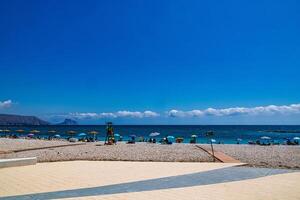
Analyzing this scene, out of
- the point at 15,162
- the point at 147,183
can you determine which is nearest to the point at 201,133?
the point at 15,162

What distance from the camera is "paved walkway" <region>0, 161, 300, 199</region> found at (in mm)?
7582

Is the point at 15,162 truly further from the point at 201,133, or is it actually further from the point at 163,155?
the point at 201,133

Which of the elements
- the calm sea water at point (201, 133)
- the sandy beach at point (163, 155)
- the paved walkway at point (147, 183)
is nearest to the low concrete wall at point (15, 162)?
the paved walkway at point (147, 183)

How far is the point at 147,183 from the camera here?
916cm

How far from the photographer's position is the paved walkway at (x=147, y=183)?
7.58m

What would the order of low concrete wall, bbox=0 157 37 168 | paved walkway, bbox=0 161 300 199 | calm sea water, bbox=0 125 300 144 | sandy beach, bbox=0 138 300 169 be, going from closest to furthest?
paved walkway, bbox=0 161 300 199
low concrete wall, bbox=0 157 37 168
sandy beach, bbox=0 138 300 169
calm sea water, bbox=0 125 300 144

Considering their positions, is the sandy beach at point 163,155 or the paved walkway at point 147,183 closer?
the paved walkway at point 147,183

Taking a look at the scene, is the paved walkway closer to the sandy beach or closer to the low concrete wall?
the low concrete wall

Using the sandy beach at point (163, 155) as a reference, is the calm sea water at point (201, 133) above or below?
above

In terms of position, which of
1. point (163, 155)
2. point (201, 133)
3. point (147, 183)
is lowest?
point (147, 183)

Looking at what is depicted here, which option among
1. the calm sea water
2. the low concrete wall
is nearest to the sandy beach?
the low concrete wall

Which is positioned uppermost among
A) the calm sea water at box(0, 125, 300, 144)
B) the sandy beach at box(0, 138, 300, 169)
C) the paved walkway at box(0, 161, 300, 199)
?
the calm sea water at box(0, 125, 300, 144)

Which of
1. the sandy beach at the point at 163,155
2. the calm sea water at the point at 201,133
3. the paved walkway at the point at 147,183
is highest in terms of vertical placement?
the calm sea water at the point at 201,133

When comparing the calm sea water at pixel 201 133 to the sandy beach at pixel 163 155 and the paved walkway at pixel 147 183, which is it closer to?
the sandy beach at pixel 163 155
